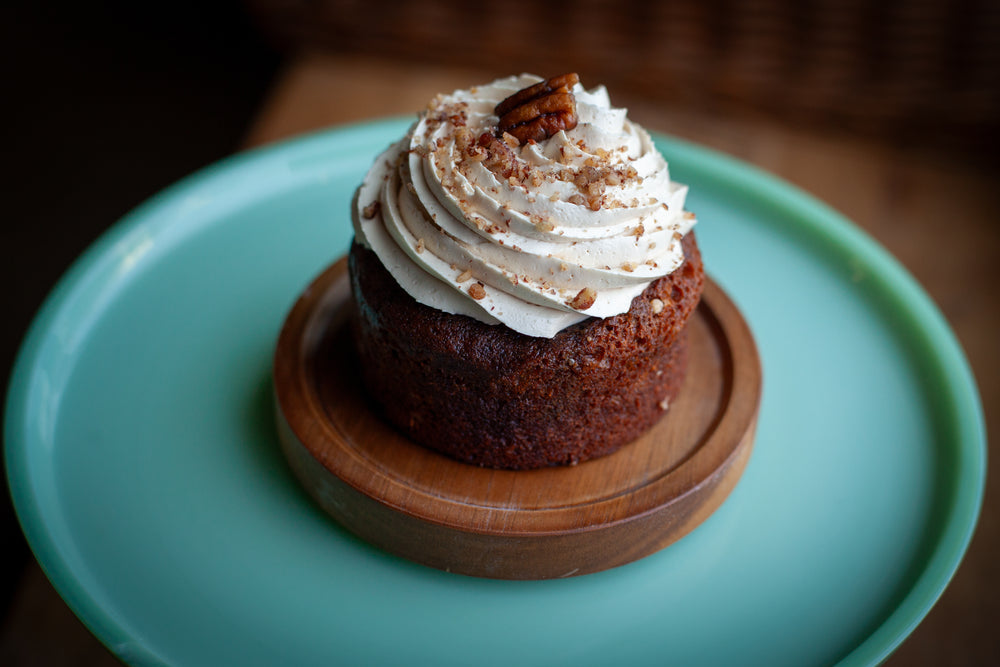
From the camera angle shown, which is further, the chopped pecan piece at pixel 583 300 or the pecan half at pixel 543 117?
the pecan half at pixel 543 117

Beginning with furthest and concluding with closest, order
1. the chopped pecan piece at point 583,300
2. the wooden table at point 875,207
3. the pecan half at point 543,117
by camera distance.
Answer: the wooden table at point 875,207 < the pecan half at point 543,117 < the chopped pecan piece at point 583,300

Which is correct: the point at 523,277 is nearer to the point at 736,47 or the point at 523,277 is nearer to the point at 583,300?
the point at 583,300

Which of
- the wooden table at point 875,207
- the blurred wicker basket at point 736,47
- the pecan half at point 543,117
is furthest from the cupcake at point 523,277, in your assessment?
the blurred wicker basket at point 736,47

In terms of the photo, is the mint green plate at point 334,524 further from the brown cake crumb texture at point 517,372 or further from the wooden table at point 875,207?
the wooden table at point 875,207

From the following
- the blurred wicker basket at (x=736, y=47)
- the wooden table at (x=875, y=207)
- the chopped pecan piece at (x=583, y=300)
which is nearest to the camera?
the chopped pecan piece at (x=583, y=300)

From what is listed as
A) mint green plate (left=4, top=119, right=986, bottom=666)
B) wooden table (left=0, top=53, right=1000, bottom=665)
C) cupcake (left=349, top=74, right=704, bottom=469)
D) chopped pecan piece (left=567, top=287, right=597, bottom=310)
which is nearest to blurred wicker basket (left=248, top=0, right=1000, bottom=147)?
wooden table (left=0, top=53, right=1000, bottom=665)

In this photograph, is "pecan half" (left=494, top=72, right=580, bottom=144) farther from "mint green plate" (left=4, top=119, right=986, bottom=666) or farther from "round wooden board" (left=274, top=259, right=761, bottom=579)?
"mint green plate" (left=4, top=119, right=986, bottom=666)
